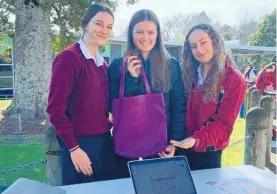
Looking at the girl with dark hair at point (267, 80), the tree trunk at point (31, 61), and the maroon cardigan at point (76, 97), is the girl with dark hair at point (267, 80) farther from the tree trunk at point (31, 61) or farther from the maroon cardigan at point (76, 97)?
the maroon cardigan at point (76, 97)

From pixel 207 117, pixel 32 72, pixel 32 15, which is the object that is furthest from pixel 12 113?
pixel 207 117

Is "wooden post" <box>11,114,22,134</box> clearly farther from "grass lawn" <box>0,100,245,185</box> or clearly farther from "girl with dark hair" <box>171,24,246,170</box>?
"girl with dark hair" <box>171,24,246,170</box>

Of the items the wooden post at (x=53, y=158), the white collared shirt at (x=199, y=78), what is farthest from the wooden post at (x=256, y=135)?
the wooden post at (x=53, y=158)

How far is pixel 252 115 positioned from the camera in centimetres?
359

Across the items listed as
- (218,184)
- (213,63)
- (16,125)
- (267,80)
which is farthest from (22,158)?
(267,80)

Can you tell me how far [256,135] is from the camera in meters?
3.57

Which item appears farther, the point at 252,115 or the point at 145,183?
the point at 252,115

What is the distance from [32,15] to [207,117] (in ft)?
24.2

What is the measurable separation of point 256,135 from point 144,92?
5.46 feet

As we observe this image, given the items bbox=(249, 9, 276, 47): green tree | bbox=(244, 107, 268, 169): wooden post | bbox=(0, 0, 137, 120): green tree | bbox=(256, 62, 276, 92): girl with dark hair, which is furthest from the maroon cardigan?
bbox=(249, 9, 276, 47): green tree

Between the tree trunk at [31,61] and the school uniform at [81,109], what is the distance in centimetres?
688

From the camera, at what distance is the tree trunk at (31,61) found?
8883 mm

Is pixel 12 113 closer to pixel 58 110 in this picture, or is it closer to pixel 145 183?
pixel 58 110

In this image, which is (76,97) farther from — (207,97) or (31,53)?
(31,53)
